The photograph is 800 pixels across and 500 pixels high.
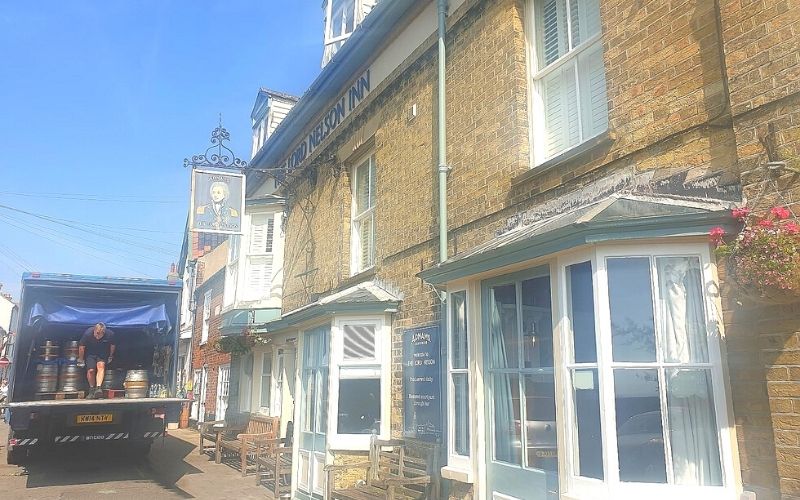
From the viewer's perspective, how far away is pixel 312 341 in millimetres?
9461

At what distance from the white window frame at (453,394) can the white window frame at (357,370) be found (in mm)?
2082

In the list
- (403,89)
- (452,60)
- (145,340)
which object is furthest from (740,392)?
(145,340)

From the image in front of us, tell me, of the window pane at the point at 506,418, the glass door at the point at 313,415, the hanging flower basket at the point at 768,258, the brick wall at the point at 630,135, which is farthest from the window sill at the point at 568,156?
the glass door at the point at 313,415

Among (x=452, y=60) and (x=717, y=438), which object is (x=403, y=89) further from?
(x=717, y=438)

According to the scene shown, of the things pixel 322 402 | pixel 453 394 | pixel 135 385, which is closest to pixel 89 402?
pixel 135 385

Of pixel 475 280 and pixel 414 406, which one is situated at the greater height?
pixel 475 280

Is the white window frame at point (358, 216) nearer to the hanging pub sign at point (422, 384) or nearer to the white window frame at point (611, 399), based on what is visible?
the hanging pub sign at point (422, 384)

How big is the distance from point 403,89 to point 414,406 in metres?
4.47

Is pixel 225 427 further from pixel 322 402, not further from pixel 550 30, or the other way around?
pixel 550 30

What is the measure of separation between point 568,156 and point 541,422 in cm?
239

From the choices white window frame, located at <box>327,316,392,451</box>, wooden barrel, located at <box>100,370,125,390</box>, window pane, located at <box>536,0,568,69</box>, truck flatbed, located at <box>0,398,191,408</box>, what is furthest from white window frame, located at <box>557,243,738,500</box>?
wooden barrel, located at <box>100,370,125,390</box>

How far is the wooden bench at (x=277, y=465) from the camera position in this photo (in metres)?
9.69

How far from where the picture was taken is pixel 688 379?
418cm

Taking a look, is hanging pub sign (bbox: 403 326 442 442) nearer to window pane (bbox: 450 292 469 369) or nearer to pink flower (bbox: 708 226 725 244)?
window pane (bbox: 450 292 469 369)
